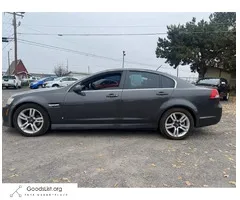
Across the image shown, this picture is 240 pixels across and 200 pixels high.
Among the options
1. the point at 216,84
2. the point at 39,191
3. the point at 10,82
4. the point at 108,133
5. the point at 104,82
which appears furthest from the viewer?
the point at 10,82

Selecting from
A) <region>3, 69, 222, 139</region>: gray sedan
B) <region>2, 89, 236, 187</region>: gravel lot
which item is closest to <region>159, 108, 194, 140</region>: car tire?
<region>3, 69, 222, 139</region>: gray sedan

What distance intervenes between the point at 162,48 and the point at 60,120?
2194cm

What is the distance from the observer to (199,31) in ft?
70.6

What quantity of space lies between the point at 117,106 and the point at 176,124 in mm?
1250

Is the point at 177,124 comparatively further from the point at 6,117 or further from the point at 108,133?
the point at 6,117

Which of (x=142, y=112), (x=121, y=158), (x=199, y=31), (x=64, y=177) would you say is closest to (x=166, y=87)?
(x=142, y=112)

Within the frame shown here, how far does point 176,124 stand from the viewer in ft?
14.5

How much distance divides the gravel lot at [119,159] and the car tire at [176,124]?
6.0 inches

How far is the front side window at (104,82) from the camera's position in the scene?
4.43m

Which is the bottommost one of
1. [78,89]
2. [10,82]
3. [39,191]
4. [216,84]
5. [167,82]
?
[39,191]

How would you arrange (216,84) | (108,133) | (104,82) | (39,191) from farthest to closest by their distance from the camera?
(216,84) < (108,133) < (104,82) < (39,191)

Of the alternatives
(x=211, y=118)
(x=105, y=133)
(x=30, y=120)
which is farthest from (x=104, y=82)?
(x=211, y=118)

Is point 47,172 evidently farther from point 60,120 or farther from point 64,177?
point 60,120

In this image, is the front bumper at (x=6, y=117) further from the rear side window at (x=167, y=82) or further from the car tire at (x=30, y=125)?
the rear side window at (x=167, y=82)
